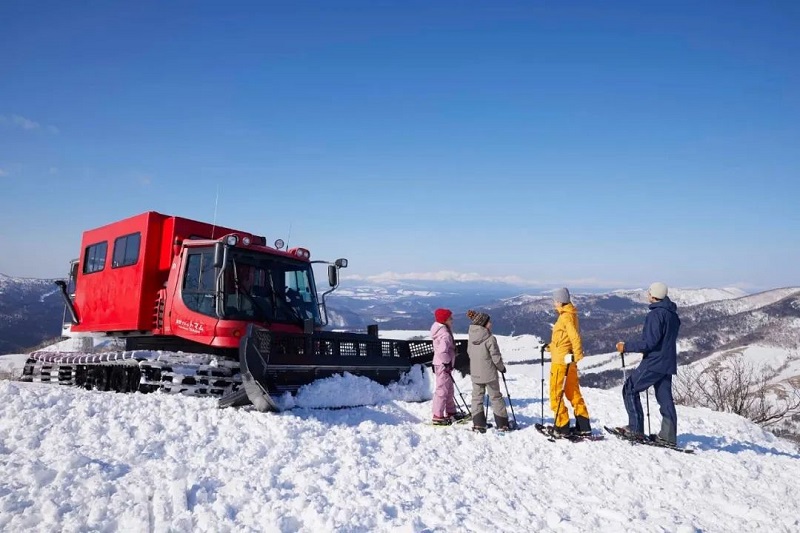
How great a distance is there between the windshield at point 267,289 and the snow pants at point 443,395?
3373 millimetres

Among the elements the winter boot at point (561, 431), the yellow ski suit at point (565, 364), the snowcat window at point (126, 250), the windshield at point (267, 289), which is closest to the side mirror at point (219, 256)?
the windshield at point (267, 289)

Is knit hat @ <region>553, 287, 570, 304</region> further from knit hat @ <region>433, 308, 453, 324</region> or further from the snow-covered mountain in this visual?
the snow-covered mountain

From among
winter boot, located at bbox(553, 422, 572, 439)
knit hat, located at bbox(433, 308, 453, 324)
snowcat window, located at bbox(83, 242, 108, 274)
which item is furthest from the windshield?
winter boot, located at bbox(553, 422, 572, 439)

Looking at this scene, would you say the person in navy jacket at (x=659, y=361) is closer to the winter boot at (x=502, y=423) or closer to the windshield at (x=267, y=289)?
the winter boot at (x=502, y=423)

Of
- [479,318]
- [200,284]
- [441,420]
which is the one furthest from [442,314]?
[200,284]

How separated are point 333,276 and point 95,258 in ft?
20.6

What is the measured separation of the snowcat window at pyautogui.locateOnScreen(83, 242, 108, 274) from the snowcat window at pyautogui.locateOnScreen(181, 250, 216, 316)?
12.5ft

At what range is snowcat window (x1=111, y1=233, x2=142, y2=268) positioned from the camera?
11438mm

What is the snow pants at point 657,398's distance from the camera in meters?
7.94

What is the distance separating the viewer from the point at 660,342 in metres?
7.98

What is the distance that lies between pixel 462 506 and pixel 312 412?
364cm

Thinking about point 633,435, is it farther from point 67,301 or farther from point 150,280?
point 67,301

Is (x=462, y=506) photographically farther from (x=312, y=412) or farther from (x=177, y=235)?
(x=177, y=235)

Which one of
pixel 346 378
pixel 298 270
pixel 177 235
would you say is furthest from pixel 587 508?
pixel 177 235
